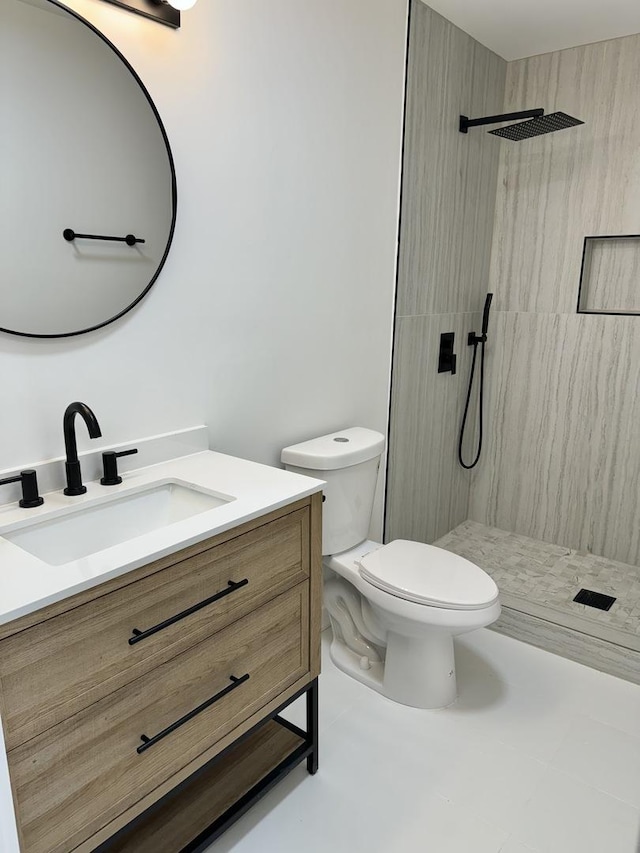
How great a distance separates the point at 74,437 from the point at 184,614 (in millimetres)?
476

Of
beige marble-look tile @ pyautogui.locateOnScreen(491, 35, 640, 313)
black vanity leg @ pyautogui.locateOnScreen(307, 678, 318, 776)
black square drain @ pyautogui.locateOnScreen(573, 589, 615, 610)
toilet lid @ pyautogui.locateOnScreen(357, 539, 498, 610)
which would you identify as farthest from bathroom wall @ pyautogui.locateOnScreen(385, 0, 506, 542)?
black vanity leg @ pyautogui.locateOnScreen(307, 678, 318, 776)

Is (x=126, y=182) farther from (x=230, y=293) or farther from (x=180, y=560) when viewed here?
(x=180, y=560)

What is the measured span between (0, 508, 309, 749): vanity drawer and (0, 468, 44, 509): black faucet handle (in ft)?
1.25

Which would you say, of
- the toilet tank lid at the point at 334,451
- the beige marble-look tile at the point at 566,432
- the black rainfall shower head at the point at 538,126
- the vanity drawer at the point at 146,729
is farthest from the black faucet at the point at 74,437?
the beige marble-look tile at the point at 566,432

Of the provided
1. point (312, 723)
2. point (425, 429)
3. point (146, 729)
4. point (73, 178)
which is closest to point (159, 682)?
point (146, 729)

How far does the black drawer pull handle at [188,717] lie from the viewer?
1.24 metres

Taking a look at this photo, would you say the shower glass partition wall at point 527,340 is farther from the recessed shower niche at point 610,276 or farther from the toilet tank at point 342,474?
the toilet tank at point 342,474

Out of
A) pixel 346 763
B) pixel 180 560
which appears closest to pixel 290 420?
pixel 180 560

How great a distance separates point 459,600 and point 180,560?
97cm

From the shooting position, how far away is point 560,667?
89.8 inches

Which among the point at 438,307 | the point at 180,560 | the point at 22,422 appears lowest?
the point at 180,560

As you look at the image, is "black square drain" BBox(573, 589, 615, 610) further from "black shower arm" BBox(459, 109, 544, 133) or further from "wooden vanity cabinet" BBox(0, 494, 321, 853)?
"black shower arm" BBox(459, 109, 544, 133)

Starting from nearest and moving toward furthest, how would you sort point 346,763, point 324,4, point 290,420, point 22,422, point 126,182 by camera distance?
point 22,422
point 126,182
point 346,763
point 324,4
point 290,420

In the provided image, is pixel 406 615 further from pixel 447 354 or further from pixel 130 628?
pixel 447 354
